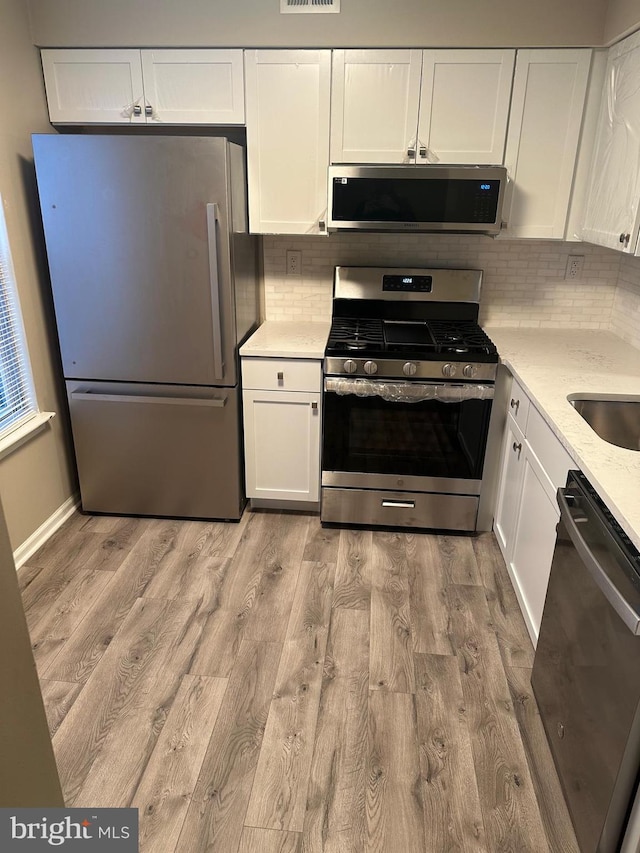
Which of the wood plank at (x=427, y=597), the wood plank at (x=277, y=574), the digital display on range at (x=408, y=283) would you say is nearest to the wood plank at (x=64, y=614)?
the wood plank at (x=277, y=574)

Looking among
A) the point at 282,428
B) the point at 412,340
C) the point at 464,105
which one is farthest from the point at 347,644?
the point at 464,105

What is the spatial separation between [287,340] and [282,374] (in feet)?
0.68

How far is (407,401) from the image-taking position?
106 inches

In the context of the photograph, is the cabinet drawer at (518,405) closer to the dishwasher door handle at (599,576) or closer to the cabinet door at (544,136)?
the dishwasher door handle at (599,576)

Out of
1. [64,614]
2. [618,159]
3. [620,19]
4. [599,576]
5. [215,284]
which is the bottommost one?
[64,614]

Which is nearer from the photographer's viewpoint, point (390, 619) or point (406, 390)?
point (390, 619)

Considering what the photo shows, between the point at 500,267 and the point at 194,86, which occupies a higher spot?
the point at 194,86

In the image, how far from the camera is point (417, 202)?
8.45 feet

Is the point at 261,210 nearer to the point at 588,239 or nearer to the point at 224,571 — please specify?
the point at 588,239

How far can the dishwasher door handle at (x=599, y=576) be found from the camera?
120 centimetres

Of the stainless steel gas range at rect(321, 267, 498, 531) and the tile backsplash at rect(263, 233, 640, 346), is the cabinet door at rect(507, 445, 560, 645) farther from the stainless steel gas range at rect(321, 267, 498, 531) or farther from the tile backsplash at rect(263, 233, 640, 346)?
the tile backsplash at rect(263, 233, 640, 346)

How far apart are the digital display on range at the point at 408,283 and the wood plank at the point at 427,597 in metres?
1.27

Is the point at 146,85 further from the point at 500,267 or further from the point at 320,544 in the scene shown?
the point at 320,544

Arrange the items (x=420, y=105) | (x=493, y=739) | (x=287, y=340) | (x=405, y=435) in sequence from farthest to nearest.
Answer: (x=287, y=340)
(x=405, y=435)
(x=420, y=105)
(x=493, y=739)
